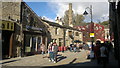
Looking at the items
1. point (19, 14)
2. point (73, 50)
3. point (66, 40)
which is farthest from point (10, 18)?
point (66, 40)

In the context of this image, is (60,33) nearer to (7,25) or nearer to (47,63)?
(7,25)

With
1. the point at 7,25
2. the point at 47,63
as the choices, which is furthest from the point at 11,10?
the point at 47,63

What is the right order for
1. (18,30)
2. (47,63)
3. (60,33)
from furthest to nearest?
(60,33) → (18,30) → (47,63)

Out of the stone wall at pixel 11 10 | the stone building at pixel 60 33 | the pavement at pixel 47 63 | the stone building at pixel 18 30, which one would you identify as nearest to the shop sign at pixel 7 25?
the stone building at pixel 18 30

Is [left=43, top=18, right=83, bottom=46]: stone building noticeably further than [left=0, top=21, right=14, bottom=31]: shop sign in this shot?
Yes

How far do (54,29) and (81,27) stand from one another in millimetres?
28820

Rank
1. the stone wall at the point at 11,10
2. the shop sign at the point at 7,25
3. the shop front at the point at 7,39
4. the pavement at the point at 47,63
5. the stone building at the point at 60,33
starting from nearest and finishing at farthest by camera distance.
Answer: the pavement at the point at 47,63 → the shop sign at the point at 7,25 → the shop front at the point at 7,39 → the stone wall at the point at 11,10 → the stone building at the point at 60,33

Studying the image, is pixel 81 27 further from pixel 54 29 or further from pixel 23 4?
pixel 23 4

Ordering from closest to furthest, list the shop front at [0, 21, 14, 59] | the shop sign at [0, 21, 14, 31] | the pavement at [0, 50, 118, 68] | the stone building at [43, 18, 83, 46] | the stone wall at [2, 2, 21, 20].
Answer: the pavement at [0, 50, 118, 68] → the shop sign at [0, 21, 14, 31] → the shop front at [0, 21, 14, 59] → the stone wall at [2, 2, 21, 20] → the stone building at [43, 18, 83, 46]

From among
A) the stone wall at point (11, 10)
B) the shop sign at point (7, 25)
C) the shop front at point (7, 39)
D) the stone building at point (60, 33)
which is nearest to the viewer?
the shop sign at point (7, 25)

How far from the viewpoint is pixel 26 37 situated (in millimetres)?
17344

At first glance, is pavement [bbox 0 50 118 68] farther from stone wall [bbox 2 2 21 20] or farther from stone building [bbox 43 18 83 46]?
stone building [bbox 43 18 83 46]

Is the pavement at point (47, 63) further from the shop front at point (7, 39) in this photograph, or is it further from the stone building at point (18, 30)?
the stone building at point (18, 30)

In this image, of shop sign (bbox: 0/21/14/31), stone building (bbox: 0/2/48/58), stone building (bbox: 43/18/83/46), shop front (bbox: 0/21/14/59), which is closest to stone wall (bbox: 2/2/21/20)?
stone building (bbox: 0/2/48/58)
